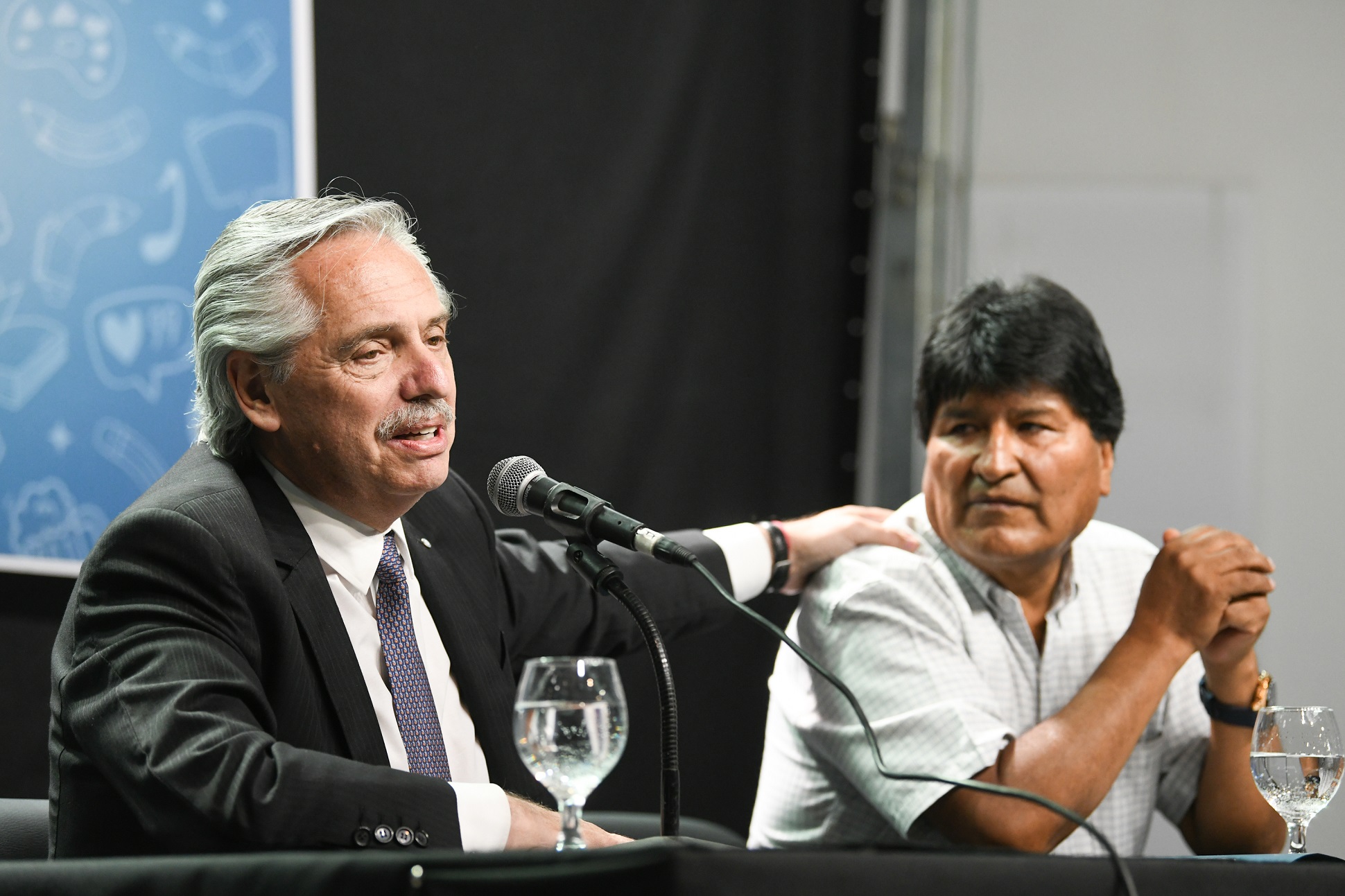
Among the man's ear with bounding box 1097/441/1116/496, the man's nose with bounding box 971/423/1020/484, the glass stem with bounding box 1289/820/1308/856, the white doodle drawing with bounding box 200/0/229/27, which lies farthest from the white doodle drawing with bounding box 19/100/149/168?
the glass stem with bounding box 1289/820/1308/856

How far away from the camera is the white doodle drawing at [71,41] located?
2.22m

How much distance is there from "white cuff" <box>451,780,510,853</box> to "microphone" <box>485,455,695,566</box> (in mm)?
285

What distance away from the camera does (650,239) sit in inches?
114

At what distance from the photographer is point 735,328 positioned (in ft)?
9.95

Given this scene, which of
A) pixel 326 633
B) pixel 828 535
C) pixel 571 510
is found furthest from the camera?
pixel 828 535

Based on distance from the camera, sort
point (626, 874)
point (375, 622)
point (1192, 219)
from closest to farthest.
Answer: point (626, 874) < point (375, 622) < point (1192, 219)

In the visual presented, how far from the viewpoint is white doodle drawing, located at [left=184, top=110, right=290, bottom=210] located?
235cm

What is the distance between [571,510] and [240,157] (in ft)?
4.51

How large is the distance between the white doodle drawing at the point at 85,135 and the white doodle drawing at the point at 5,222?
117mm

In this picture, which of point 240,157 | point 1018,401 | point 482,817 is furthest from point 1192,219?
point 482,817

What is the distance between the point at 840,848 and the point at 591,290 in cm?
204

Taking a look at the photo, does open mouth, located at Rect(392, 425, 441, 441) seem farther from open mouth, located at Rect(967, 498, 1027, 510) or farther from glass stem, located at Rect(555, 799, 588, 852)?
open mouth, located at Rect(967, 498, 1027, 510)

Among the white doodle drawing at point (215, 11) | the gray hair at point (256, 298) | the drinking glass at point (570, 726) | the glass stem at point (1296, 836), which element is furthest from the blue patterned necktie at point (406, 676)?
the white doodle drawing at point (215, 11)

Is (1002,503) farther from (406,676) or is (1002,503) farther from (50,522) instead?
(50,522)
